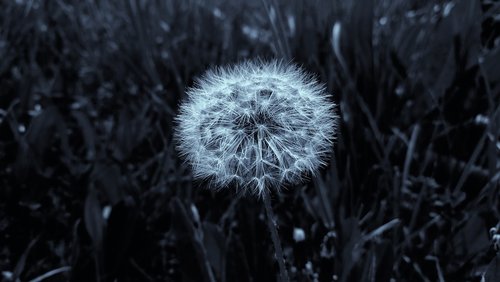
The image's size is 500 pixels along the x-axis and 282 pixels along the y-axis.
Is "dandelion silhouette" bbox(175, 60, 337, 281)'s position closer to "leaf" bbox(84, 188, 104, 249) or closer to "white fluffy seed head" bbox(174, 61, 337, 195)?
"white fluffy seed head" bbox(174, 61, 337, 195)

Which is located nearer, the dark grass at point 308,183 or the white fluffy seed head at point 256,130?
the white fluffy seed head at point 256,130

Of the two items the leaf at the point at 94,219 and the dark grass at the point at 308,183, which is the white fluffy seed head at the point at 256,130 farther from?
the leaf at the point at 94,219

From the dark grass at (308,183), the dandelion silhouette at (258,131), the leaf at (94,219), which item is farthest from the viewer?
the leaf at (94,219)

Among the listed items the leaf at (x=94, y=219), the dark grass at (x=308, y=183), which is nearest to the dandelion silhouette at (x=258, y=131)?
the dark grass at (x=308, y=183)

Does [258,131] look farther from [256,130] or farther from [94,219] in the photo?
[94,219]

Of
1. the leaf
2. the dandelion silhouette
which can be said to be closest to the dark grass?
the leaf

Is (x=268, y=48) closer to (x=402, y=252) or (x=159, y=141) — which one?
(x=159, y=141)

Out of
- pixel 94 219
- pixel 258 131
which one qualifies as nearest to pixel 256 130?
pixel 258 131
